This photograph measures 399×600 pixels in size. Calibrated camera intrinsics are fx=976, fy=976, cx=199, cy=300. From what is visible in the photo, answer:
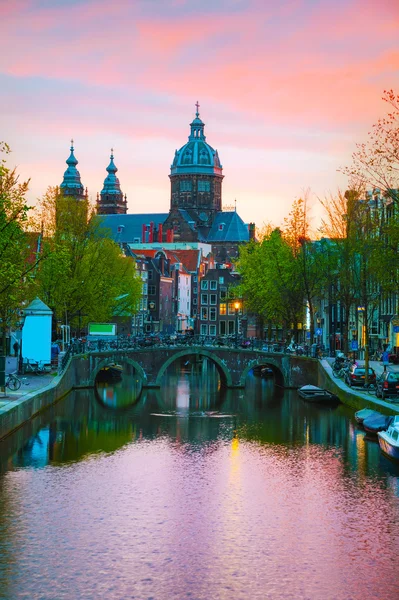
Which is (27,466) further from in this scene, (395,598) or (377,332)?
(377,332)

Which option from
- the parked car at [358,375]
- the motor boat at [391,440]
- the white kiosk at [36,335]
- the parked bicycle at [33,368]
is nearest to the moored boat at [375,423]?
the motor boat at [391,440]

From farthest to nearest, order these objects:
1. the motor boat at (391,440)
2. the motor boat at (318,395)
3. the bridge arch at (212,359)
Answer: the bridge arch at (212,359) → the motor boat at (318,395) → the motor boat at (391,440)

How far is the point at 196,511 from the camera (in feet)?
96.9

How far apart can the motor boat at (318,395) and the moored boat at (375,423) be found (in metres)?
14.2

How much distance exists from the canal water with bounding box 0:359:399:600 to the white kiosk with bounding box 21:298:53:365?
29.9ft

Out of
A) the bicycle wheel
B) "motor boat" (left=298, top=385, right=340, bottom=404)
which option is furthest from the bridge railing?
the bicycle wheel

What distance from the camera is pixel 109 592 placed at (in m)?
21.6

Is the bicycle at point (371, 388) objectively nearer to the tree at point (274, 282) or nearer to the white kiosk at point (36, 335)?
the white kiosk at point (36, 335)

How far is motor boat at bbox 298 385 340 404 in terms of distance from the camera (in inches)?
2311

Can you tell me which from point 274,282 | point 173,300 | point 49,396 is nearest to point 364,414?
point 49,396

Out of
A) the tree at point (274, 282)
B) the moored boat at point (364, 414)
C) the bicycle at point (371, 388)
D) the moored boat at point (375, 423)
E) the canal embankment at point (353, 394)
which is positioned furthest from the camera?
the tree at point (274, 282)

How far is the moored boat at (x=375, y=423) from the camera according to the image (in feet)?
138

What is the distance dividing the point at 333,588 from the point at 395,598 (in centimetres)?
147

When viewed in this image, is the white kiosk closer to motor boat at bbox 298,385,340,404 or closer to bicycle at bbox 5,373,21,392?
bicycle at bbox 5,373,21,392
